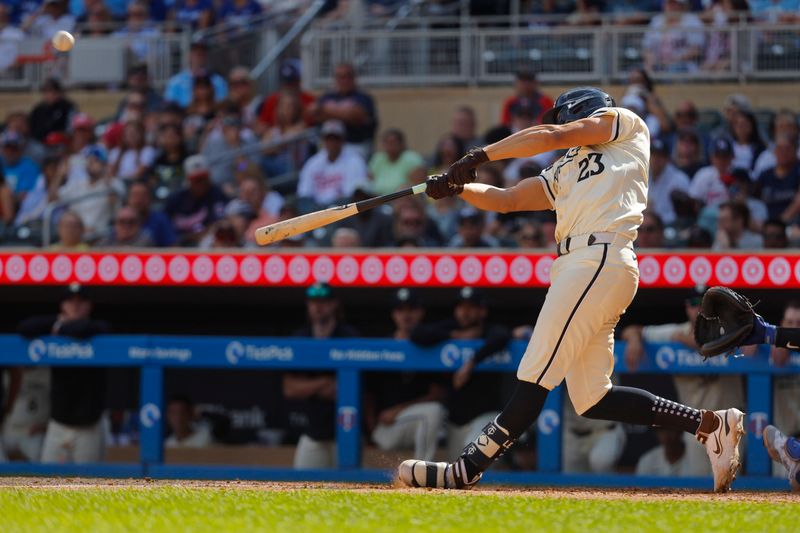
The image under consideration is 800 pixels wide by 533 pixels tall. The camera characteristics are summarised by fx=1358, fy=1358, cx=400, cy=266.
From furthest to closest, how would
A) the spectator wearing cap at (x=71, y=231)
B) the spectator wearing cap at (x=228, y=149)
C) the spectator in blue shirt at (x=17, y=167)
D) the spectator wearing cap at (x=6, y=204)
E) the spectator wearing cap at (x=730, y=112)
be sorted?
the spectator in blue shirt at (x=17, y=167) < the spectator wearing cap at (x=228, y=149) < the spectator wearing cap at (x=6, y=204) < the spectator wearing cap at (x=730, y=112) < the spectator wearing cap at (x=71, y=231)

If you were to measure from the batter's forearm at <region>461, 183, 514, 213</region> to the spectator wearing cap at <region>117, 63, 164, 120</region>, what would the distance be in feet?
22.6

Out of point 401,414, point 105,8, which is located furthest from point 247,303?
point 105,8

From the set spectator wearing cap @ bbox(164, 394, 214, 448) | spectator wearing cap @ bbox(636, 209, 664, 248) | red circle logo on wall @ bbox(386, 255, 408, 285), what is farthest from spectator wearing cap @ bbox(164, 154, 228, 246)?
spectator wearing cap @ bbox(636, 209, 664, 248)

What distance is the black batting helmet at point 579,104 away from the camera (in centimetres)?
573

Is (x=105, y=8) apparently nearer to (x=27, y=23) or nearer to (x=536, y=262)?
(x=27, y=23)

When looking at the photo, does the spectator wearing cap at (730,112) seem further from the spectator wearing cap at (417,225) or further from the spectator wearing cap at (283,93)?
the spectator wearing cap at (283,93)

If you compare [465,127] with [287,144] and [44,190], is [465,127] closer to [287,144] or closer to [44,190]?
[287,144]

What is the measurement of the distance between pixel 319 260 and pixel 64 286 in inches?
72.2

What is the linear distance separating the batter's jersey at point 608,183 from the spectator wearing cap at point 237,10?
344 inches

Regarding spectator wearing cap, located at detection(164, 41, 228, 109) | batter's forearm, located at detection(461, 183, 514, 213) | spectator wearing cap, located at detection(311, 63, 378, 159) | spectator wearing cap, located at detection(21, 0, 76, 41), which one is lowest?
batter's forearm, located at detection(461, 183, 514, 213)

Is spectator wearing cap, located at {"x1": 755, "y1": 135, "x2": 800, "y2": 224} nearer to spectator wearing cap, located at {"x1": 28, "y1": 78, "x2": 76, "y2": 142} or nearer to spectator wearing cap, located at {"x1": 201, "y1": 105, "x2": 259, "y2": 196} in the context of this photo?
spectator wearing cap, located at {"x1": 201, "y1": 105, "x2": 259, "y2": 196}

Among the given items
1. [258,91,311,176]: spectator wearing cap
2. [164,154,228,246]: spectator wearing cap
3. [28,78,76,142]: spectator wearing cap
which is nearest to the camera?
[164,154,228,246]: spectator wearing cap

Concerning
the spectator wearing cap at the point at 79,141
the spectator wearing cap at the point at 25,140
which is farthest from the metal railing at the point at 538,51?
the spectator wearing cap at the point at 25,140

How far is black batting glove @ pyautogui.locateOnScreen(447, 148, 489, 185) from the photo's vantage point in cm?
552
